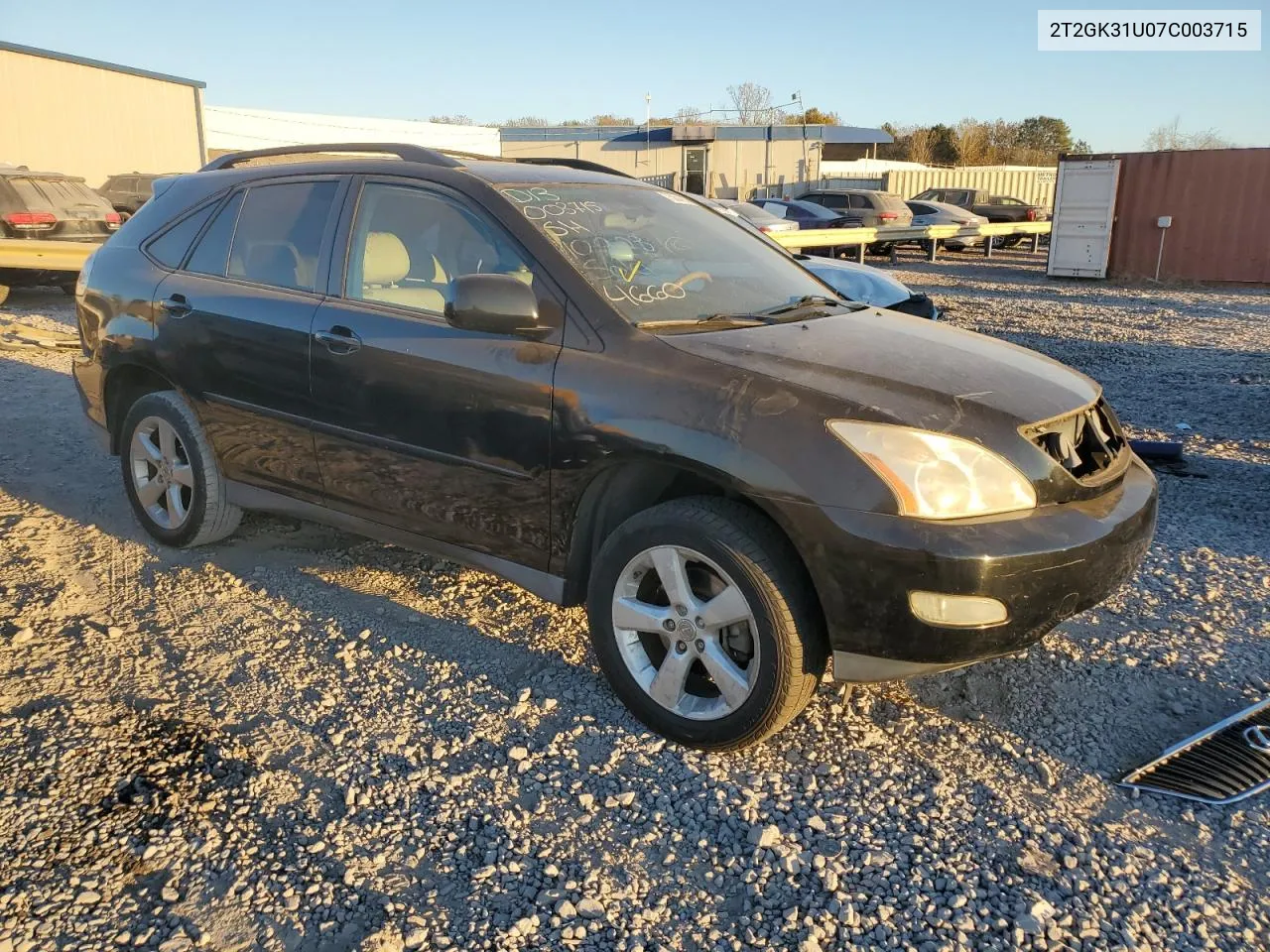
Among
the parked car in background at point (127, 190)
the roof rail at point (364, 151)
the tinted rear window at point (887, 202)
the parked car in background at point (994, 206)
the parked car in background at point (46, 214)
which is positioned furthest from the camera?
the parked car in background at point (994, 206)

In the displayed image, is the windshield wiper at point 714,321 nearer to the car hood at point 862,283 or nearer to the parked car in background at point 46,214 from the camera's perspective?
the car hood at point 862,283

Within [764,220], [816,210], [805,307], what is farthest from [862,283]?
[816,210]

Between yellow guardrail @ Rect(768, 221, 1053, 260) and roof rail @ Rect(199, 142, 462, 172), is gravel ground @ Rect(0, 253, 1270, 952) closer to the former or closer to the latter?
roof rail @ Rect(199, 142, 462, 172)

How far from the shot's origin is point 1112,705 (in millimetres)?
3150

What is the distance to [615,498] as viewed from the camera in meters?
3.03

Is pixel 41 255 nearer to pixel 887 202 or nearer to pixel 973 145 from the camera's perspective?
pixel 887 202

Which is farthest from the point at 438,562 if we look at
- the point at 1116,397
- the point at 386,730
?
the point at 1116,397

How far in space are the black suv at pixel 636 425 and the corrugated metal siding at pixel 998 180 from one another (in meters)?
34.7

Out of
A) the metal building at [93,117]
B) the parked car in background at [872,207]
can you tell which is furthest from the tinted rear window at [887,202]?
the metal building at [93,117]

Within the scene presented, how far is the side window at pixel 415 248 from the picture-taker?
340 cm

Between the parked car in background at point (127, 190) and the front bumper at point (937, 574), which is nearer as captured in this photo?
the front bumper at point (937, 574)

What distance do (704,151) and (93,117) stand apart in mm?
27114

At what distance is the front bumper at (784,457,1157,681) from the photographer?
8.14ft

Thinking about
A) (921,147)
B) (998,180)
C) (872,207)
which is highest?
(921,147)
